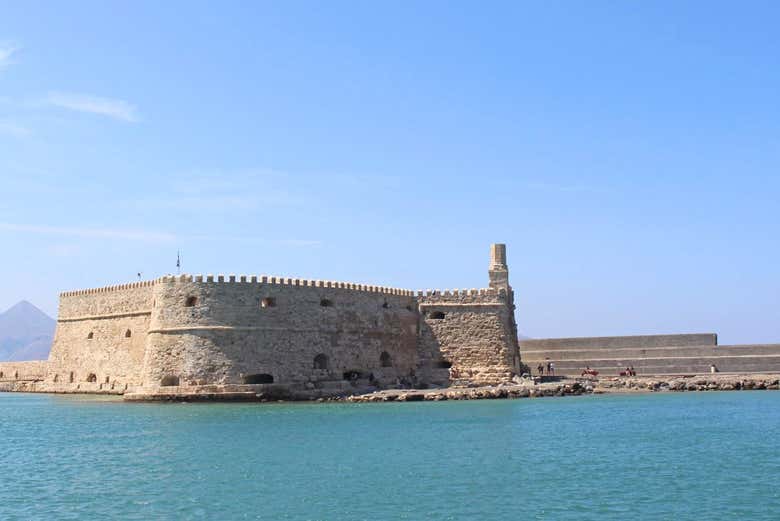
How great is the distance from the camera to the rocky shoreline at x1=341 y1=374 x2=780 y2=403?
112 ft

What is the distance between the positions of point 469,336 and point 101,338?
16453 mm

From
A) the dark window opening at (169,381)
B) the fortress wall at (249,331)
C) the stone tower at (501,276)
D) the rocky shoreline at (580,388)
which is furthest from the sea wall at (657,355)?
the dark window opening at (169,381)

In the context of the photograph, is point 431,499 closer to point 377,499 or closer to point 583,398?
point 377,499

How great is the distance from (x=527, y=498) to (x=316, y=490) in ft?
12.1

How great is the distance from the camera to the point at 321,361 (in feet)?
116

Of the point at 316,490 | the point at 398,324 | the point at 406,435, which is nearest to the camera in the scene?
the point at 316,490

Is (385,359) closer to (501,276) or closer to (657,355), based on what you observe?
(501,276)

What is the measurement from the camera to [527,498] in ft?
48.1

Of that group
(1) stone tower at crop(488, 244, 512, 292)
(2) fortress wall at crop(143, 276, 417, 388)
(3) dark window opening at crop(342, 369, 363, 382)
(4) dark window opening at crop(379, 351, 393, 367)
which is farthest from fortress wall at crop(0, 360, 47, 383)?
(1) stone tower at crop(488, 244, 512, 292)

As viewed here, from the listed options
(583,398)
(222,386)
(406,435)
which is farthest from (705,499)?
(222,386)

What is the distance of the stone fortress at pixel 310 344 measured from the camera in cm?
3325

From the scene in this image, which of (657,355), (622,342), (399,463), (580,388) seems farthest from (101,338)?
(399,463)

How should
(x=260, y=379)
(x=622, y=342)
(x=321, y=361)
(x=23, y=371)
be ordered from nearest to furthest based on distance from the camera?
(x=260, y=379) < (x=321, y=361) < (x=622, y=342) < (x=23, y=371)

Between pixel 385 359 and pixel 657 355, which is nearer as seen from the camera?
pixel 385 359
